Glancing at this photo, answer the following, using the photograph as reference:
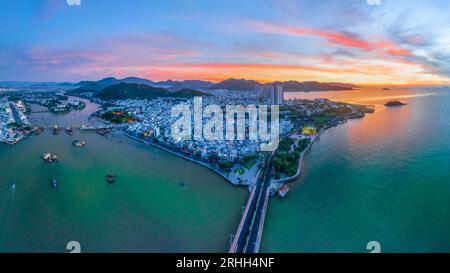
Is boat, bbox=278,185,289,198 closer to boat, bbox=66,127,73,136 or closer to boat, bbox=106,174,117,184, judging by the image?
boat, bbox=106,174,117,184

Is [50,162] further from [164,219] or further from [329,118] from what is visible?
[329,118]

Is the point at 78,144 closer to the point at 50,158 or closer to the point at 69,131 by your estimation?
the point at 50,158

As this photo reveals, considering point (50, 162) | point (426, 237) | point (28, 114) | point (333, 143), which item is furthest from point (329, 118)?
point (28, 114)

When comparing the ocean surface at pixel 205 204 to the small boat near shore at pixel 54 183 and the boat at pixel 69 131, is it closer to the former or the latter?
the small boat near shore at pixel 54 183

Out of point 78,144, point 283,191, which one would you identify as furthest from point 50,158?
point 283,191

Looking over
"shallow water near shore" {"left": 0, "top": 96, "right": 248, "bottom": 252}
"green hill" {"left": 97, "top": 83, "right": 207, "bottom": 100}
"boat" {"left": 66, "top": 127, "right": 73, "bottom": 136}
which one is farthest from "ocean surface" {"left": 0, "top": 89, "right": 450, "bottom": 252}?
"green hill" {"left": 97, "top": 83, "right": 207, "bottom": 100}

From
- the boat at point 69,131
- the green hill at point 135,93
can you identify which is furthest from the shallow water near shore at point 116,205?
the green hill at point 135,93
